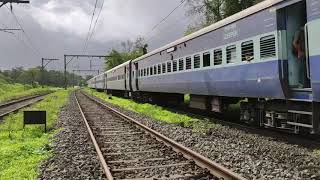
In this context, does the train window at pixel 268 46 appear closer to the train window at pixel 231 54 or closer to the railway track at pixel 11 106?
the train window at pixel 231 54

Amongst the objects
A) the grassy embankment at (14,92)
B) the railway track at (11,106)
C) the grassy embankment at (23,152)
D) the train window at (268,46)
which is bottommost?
the grassy embankment at (23,152)

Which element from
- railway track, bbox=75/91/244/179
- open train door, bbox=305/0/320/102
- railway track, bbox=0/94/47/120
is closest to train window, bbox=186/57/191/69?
railway track, bbox=75/91/244/179

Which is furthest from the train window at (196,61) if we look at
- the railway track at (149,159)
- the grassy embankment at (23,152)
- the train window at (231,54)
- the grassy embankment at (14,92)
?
the grassy embankment at (14,92)

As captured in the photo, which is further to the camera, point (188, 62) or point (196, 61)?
point (188, 62)

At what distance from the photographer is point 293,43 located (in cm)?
1127

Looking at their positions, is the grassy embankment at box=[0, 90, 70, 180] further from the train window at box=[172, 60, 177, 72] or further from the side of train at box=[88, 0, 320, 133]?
the train window at box=[172, 60, 177, 72]

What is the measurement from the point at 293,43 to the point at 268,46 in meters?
0.96

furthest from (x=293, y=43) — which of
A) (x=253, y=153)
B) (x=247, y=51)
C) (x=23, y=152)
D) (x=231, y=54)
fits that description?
(x=23, y=152)

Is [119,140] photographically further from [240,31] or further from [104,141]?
[240,31]

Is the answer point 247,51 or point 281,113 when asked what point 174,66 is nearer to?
point 247,51

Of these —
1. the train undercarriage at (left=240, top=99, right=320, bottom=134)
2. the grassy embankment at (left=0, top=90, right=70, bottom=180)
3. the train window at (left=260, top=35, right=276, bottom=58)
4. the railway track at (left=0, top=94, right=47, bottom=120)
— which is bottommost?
the grassy embankment at (left=0, top=90, right=70, bottom=180)

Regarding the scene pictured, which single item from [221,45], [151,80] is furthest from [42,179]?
[151,80]

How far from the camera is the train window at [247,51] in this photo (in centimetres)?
1322

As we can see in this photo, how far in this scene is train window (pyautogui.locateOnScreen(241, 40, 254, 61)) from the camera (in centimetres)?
1322
